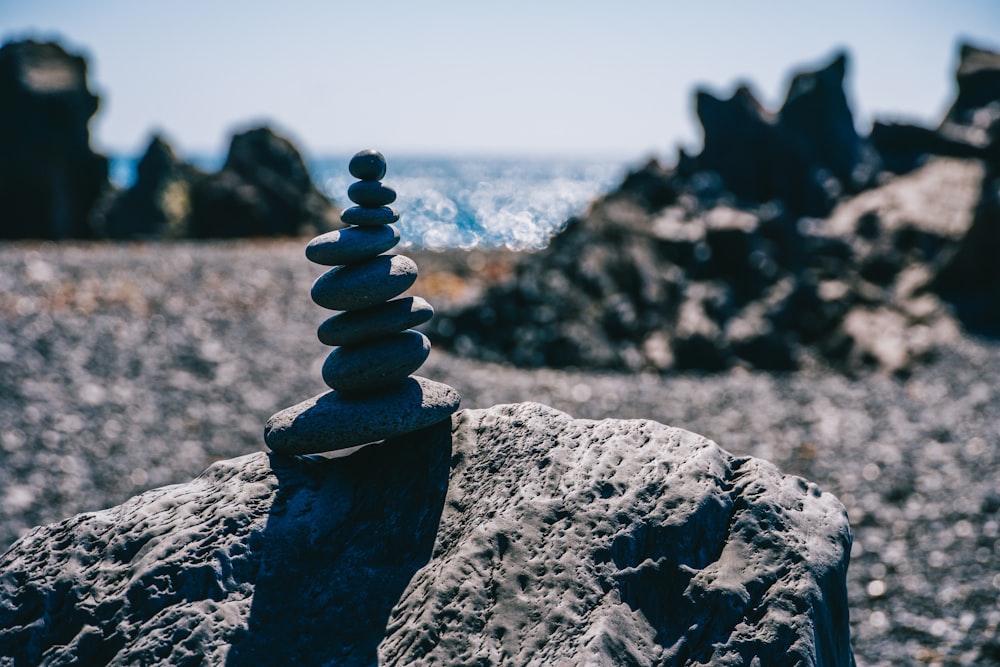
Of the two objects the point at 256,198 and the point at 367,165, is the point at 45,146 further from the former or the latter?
the point at 367,165

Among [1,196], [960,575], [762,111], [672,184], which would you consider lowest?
[960,575]

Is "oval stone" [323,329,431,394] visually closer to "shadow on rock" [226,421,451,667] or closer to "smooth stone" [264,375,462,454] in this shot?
"smooth stone" [264,375,462,454]

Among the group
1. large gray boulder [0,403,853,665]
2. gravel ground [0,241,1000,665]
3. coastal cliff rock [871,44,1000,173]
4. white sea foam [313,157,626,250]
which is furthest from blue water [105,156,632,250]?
coastal cliff rock [871,44,1000,173]

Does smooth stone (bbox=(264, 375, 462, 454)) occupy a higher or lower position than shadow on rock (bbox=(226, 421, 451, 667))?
higher

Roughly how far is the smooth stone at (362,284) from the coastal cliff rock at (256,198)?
82.9ft

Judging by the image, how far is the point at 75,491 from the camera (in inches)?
399

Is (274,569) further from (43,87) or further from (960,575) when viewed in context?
(43,87)

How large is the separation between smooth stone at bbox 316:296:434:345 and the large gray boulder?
0.77 meters

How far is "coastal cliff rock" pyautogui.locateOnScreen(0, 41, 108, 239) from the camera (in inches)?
1078

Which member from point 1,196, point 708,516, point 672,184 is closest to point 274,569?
point 708,516

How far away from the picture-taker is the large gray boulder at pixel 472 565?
Result: 3578 mm

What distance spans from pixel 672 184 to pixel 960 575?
15462 millimetres

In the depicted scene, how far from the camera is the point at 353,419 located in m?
4.35

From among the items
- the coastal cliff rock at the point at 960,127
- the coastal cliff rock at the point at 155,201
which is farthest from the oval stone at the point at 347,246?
the coastal cliff rock at the point at 960,127
